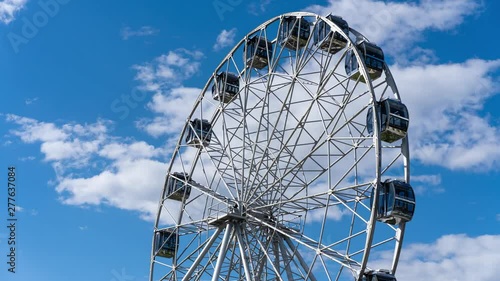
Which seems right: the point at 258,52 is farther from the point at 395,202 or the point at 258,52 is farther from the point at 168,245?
the point at 395,202

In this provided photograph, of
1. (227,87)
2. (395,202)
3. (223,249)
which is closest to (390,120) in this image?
(395,202)

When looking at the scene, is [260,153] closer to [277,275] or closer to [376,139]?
[277,275]

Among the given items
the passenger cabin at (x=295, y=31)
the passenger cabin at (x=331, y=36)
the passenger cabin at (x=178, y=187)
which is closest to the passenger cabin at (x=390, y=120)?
the passenger cabin at (x=331, y=36)

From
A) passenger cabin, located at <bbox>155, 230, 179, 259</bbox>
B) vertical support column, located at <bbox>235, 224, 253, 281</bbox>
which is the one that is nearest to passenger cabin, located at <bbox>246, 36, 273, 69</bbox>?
vertical support column, located at <bbox>235, 224, 253, 281</bbox>

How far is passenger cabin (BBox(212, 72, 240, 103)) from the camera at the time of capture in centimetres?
3925

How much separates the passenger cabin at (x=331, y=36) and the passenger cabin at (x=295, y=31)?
5.31 ft

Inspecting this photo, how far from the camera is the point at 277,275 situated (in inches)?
1292

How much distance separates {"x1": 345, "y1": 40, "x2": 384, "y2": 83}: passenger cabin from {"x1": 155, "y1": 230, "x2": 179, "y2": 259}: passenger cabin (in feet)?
42.8

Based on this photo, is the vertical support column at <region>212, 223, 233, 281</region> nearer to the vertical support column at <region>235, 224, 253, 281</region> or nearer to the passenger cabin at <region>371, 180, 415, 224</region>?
the vertical support column at <region>235, 224, 253, 281</region>

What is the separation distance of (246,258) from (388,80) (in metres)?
9.45

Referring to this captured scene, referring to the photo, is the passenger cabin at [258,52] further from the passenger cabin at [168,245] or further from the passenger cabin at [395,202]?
the passenger cabin at [395,202]

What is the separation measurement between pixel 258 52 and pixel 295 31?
2.78 m

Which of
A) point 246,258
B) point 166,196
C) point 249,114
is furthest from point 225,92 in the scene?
point 246,258

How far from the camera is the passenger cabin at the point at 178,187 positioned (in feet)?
131
